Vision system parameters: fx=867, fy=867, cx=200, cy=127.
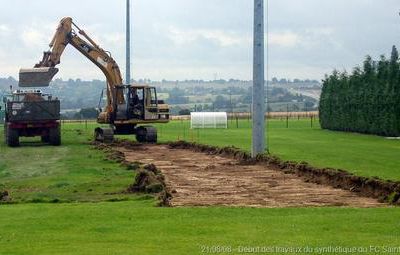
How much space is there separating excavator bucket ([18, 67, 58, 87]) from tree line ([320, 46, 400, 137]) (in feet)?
73.1

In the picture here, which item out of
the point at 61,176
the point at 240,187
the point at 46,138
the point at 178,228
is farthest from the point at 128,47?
the point at 178,228

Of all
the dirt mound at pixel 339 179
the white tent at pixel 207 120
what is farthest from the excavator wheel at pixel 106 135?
the white tent at pixel 207 120

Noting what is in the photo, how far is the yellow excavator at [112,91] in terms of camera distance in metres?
49.6

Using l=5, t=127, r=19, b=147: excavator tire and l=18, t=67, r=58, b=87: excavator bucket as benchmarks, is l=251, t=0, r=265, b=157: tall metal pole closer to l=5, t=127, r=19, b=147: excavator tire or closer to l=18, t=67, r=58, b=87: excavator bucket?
l=5, t=127, r=19, b=147: excavator tire

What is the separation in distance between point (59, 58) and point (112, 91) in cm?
379

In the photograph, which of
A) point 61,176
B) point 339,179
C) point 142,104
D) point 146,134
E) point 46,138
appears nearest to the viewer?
point 339,179

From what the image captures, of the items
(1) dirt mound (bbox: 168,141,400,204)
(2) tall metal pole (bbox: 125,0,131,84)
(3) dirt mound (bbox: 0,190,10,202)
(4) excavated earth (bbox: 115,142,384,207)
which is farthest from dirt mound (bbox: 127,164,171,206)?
(2) tall metal pole (bbox: 125,0,131,84)

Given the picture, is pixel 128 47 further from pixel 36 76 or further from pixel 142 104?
pixel 36 76

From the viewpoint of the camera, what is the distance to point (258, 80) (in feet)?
112

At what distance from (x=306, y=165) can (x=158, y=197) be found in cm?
931

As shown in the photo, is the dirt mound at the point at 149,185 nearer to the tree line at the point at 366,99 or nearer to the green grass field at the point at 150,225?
the green grass field at the point at 150,225

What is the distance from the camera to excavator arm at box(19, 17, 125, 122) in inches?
1939

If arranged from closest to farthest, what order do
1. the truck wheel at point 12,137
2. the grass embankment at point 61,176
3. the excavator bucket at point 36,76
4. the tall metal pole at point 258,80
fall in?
the grass embankment at point 61,176 < the tall metal pole at point 258,80 < the truck wheel at point 12,137 < the excavator bucket at point 36,76

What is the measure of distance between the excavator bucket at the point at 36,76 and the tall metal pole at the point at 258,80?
60.1 ft
